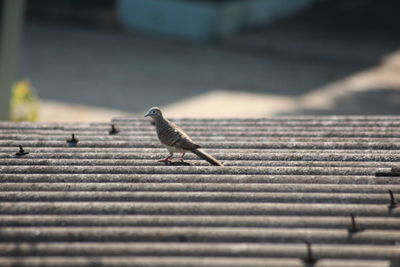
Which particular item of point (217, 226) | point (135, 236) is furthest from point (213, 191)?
point (135, 236)

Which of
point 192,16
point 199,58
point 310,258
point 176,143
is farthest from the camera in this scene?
point 192,16

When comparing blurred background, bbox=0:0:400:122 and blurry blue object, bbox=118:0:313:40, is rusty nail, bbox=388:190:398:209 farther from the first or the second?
blurry blue object, bbox=118:0:313:40

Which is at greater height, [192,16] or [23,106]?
[192,16]

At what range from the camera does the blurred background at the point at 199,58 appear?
16453 millimetres

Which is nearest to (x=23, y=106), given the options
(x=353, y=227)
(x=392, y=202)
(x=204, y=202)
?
(x=204, y=202)

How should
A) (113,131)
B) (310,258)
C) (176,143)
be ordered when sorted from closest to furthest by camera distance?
(310,258) < (176,143) < (113,131)

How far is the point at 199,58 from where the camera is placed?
2114 cm

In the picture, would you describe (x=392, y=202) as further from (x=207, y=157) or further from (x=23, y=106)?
(x=23, y=106)

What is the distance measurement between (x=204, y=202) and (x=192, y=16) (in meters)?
18.3

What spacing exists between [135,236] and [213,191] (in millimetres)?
892

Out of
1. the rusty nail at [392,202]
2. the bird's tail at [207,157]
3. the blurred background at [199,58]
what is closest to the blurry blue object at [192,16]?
the blurred background at [199,58]

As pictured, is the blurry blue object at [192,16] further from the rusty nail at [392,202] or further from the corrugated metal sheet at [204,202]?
the rusty nail at [392,202]

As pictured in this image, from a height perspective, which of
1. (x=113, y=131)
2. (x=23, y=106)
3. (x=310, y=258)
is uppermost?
(x=23, y=106)

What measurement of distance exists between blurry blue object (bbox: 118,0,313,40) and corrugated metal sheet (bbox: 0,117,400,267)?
1645cm
